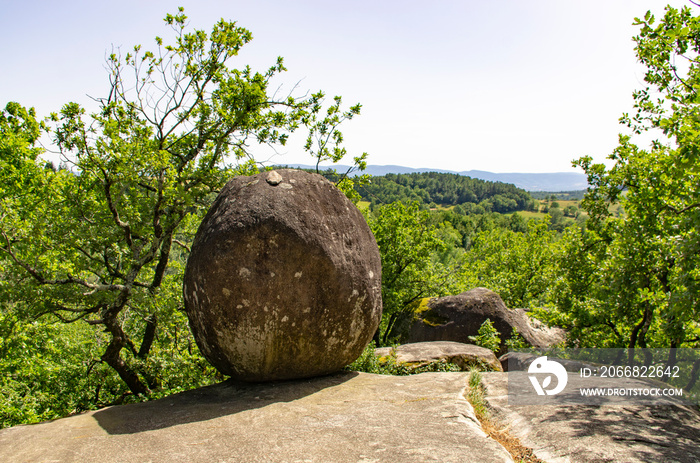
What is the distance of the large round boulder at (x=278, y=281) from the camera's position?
7.38 meters

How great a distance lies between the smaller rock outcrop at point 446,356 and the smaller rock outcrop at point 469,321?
Result: 4.53 m

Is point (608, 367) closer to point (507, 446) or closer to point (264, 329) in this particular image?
point (507, 446)

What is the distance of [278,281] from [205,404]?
8.29ft

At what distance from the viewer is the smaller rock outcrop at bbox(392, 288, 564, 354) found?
15.4 meters

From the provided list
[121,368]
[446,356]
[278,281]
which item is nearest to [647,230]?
[446,356]

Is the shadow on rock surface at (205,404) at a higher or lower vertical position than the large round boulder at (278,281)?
lower

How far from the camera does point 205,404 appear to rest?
7.35m

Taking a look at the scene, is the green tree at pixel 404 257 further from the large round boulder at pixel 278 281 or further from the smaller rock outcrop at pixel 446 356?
the large round boulder at pixel 278 281

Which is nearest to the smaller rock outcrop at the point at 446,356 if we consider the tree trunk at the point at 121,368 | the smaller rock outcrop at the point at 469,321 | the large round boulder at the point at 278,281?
the large round boulder at the point at 278,281

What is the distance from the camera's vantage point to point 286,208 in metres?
7.67

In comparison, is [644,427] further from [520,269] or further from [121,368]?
[520,269]

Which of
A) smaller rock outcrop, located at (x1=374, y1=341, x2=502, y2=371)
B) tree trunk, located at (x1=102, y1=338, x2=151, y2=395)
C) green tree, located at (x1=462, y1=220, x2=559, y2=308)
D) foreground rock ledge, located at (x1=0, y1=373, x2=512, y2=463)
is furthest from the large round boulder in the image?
green tree, located at (x1=462, y1=220, x2=559, y2=308)

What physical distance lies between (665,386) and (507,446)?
4.44 metres

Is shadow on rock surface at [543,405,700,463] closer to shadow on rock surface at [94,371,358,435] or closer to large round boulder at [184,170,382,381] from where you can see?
large round boulder at [184,170,382,381]
